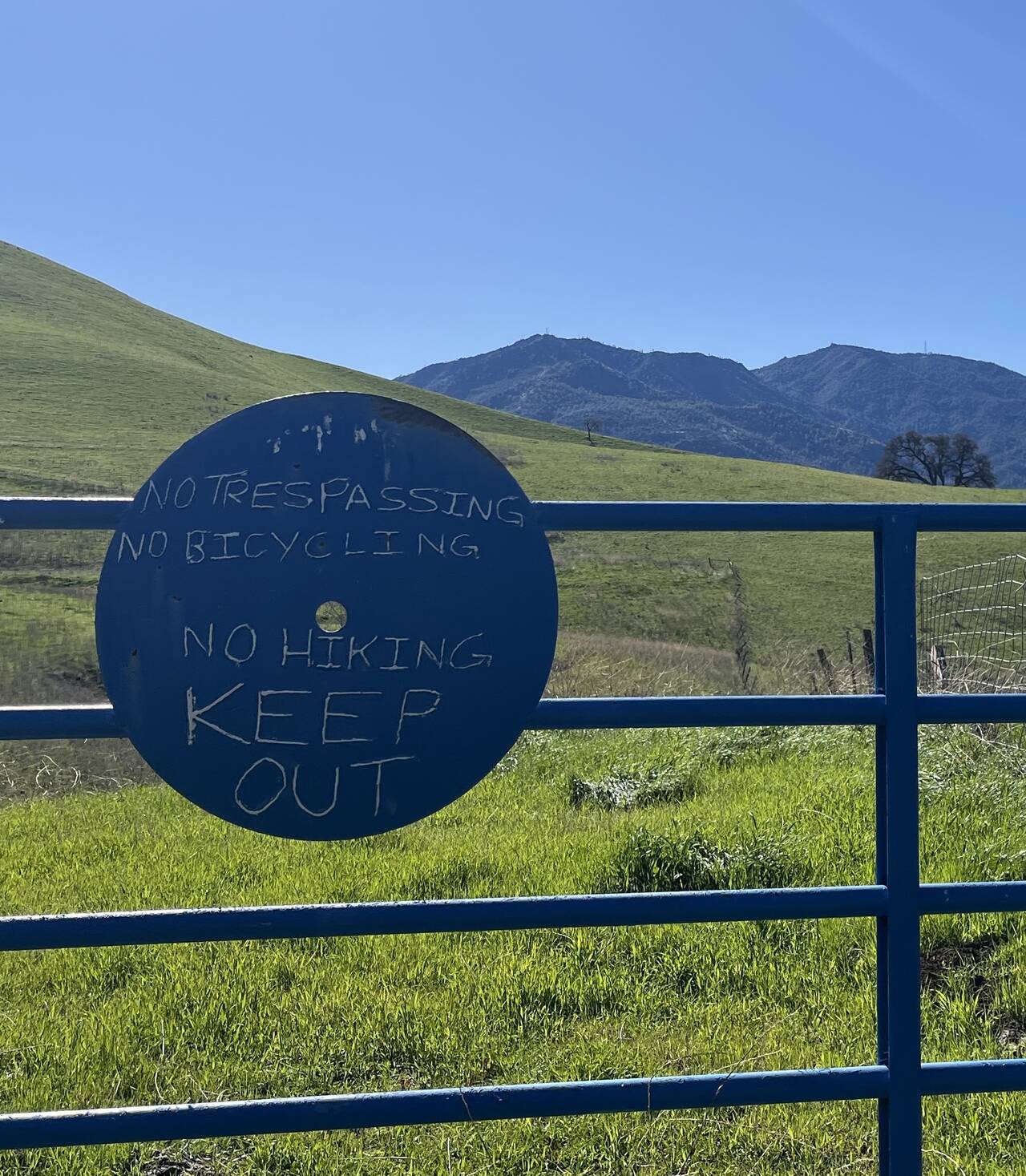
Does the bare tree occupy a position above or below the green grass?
above

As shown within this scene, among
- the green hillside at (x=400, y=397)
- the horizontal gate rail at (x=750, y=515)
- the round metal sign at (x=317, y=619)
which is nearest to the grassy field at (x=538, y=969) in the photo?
the round metal sign at (x=317, y=619)

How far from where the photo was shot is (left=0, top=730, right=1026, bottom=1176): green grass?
2.86m

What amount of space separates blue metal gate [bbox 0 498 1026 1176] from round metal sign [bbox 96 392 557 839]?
0.10 meters

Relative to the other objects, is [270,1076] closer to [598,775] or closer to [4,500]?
[4,500]

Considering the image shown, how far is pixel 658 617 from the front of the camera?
64.3ft

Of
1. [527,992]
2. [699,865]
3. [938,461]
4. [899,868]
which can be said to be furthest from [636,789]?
[938,461]

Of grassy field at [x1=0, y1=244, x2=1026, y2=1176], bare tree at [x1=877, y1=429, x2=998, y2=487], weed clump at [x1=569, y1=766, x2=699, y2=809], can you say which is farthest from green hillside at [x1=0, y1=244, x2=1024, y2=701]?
bare tree at [x1=877, y1=429, x2=998, y2=487]

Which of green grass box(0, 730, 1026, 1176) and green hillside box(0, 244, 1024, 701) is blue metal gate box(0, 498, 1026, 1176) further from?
green hillside box(0, 244, 1024, 701)

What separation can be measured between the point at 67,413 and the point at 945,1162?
Result: 5092 cm

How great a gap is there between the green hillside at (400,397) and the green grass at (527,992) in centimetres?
442

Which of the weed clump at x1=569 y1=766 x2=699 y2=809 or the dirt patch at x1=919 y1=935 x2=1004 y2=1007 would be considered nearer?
the dirt patch at x1=919 y1=935 x2=1004 y2=1007

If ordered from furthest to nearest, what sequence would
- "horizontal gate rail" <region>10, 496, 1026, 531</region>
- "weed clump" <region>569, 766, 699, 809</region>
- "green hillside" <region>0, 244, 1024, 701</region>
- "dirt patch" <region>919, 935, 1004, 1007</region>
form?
"green hillside" <region>0, 244, 1024, 701</region> < "weed clump" <region>569, 766, 699, 809</region> < "dirt patch" <region>919, 935, 1004, 1007</region> < "horizontal gate rail" <region>10, 496, 1026, 531</region>

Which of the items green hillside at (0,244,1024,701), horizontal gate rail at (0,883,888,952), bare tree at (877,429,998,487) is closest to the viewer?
horizontal gate rail at (0,883,888,952)

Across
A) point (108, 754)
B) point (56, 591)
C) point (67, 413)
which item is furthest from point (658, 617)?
point (67, 413)
